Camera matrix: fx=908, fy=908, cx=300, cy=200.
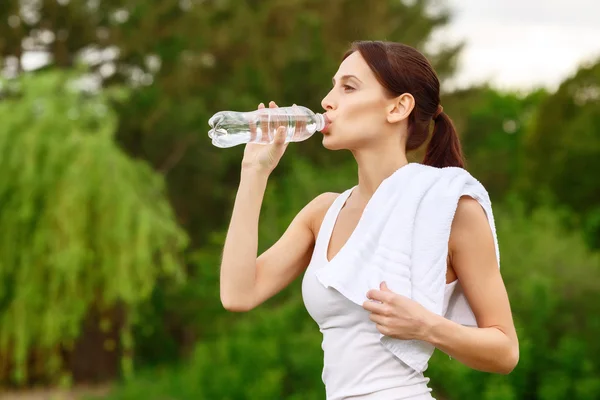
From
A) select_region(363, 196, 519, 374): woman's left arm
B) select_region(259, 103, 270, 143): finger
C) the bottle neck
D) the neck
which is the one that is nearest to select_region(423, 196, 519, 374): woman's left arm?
select_region(363, 196, 519, 374): woman's left arm

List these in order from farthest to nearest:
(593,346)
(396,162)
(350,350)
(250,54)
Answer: (250,54), (593,346), (396,162), (350,350)

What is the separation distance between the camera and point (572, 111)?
17.8 metres

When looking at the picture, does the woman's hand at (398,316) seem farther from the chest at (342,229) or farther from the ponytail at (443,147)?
the ponytail at (443,147)

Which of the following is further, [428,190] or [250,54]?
[250,54]

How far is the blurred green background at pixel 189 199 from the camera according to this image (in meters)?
7.89

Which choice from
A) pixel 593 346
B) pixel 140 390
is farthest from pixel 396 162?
pixel 140 390

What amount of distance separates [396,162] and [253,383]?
6265mm

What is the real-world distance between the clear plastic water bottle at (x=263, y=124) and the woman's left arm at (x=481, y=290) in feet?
1.39

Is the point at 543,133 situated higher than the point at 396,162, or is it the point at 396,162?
the point at 543,133

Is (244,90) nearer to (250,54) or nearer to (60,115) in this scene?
(250,54)

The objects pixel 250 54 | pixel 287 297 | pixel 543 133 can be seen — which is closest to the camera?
pixel 287 297

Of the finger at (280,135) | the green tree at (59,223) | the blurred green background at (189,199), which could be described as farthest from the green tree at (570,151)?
the finger at (280,135)

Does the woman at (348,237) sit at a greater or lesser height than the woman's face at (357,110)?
lesser

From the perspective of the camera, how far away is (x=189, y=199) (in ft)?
52.9
